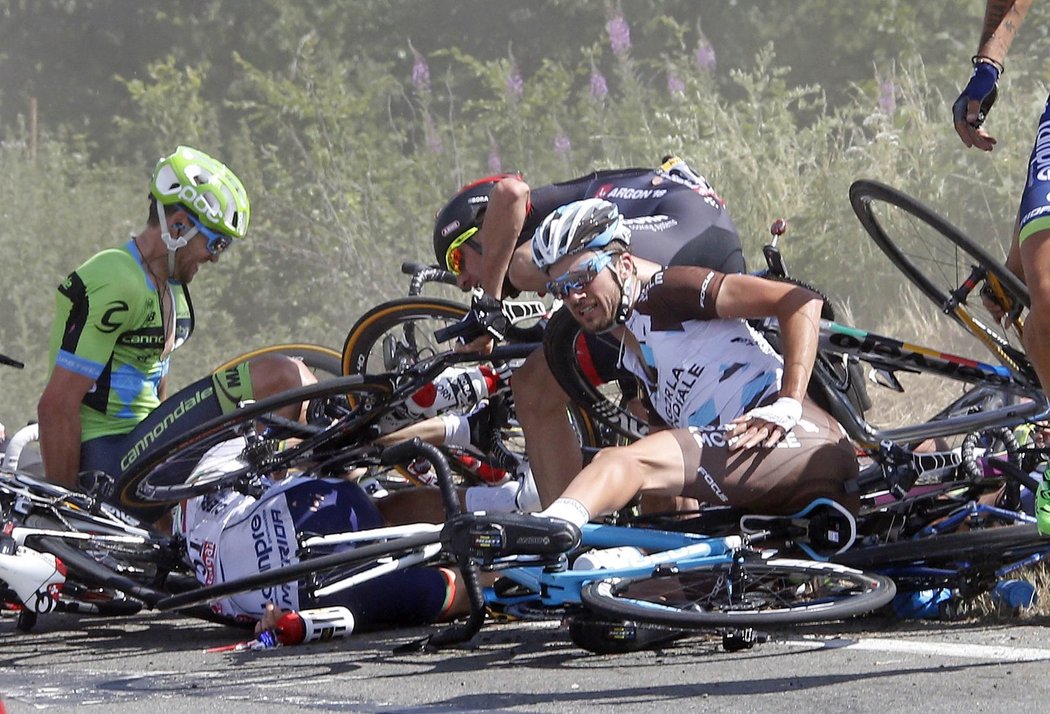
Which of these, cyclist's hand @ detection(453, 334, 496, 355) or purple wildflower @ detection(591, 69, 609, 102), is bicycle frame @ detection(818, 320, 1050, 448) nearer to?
cyclist's hand @ detection(453, 334, 496, 355)

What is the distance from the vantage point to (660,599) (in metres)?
5.23

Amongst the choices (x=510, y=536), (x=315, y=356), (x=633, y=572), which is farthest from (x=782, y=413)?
(x=315, y=356)

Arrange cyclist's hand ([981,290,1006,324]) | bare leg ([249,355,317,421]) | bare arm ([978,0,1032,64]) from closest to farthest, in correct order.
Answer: bare arm ([978,0,1032,64]) → cyclist's hand ([981,290,1006,324]) → bare leg ([249,355,317,421])

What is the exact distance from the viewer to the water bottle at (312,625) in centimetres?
620

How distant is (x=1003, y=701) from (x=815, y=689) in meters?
0.53

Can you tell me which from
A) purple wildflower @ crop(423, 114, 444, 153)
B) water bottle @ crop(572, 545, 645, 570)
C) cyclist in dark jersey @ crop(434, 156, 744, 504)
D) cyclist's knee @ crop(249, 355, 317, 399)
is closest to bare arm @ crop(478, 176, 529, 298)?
cyclist in dark jersey @ crop(434, 156, 744, 504)

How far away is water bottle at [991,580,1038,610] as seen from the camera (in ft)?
18.7

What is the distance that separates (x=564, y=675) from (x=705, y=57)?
868 centimetres

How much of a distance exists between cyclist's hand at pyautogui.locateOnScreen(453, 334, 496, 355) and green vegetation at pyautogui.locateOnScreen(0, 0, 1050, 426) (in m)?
4.61

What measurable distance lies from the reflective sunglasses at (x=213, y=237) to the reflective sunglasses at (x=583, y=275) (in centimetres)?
235

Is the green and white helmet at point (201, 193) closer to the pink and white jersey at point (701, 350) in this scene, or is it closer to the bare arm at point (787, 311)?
the pink and white jersey at point (701, 350)

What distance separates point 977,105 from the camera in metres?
5.57

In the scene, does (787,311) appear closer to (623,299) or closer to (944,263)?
(623,299)

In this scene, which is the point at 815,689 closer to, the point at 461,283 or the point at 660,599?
the point at 660,599
